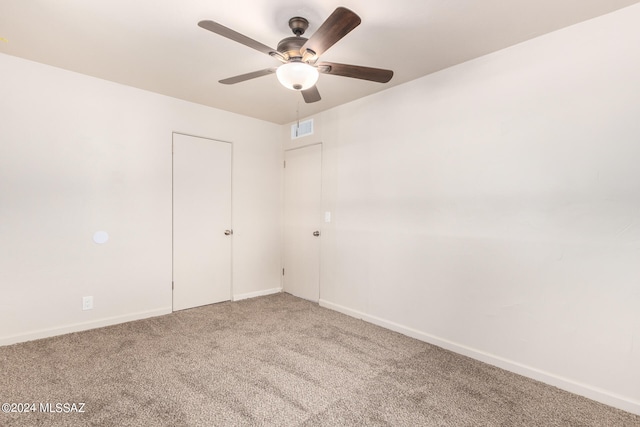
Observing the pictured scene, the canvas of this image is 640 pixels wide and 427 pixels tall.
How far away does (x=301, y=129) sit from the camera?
418 centimetres

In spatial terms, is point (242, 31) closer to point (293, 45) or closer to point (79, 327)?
point (293, 45)

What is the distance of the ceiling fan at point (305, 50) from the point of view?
155 cm

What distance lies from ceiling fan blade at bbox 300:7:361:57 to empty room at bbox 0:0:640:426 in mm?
15

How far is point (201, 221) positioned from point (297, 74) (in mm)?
2554

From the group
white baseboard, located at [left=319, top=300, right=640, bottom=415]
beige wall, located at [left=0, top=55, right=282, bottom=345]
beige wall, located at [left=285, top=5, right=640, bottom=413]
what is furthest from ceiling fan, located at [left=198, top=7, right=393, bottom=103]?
white baseboard, located at [left=319, top=300, right=640, bottom=415]

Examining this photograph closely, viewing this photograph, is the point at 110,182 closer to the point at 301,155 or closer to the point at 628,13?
the point at 301,155

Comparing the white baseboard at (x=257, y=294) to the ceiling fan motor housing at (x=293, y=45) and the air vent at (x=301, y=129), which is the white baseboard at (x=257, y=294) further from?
the ceiling fan motor housing at (x=293, y=45)

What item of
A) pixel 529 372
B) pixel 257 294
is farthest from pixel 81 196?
pixel 529 372

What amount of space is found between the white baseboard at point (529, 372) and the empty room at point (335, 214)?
0.01 m

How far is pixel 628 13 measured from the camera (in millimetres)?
1864

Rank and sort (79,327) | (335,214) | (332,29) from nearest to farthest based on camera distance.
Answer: (332,29), (79,327), (335,214)

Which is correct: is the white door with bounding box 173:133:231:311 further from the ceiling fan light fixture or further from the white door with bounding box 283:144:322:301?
the ceiling fan light fixture

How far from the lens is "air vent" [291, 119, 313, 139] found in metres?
4.06

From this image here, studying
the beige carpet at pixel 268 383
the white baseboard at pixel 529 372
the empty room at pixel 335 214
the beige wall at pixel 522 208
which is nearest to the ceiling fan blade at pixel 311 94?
the empty room at pixel 335 214
